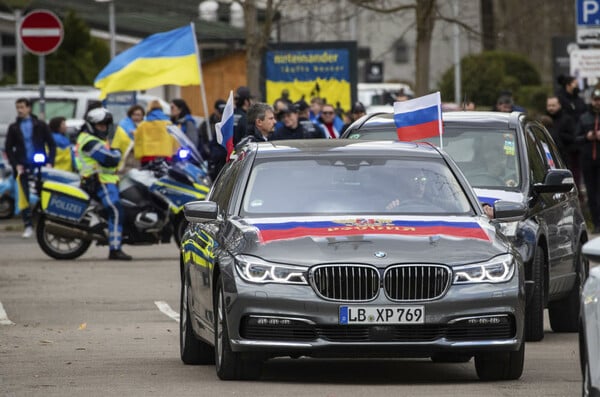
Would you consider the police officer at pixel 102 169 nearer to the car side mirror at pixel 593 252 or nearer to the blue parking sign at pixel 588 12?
the blue parking sign at pixel 588 12

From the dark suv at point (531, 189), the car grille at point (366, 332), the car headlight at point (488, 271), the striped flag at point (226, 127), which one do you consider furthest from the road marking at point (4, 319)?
the car headlight at point (488, 271)

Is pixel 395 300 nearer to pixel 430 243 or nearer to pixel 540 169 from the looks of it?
pixel 430 243

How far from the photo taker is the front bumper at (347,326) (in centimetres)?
962

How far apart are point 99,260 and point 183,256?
1078cm

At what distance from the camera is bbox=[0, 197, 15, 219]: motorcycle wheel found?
101 ft

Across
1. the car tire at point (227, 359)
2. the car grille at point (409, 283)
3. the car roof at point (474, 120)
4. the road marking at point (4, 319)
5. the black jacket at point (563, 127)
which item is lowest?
the road marking at point (4, 319)

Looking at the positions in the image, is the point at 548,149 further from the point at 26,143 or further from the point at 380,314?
the point at 26,143

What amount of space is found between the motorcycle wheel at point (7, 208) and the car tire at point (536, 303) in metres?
19.2

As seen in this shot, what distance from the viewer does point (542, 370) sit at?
10.8 metres

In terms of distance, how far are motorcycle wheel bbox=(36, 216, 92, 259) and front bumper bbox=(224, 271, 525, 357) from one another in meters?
12.6

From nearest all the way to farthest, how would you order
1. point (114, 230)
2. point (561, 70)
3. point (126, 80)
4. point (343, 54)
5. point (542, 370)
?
1. point (542, 370)
2. point (114, 230)
3. point (126, 80)
4. point (343, 54)
5. point (561, 70)

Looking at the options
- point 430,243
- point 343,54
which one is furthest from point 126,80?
point 430,243

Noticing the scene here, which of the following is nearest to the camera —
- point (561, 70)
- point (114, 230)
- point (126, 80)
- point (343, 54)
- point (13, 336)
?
point (13, 336)

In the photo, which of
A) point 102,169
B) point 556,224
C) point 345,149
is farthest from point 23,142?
point 345,149
